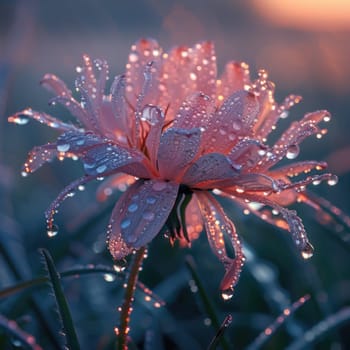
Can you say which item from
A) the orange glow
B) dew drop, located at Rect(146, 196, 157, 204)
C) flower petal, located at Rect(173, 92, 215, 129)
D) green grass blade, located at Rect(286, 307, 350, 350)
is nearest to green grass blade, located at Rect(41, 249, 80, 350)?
dew drop, located at Rect(146, 196, 157, 204)

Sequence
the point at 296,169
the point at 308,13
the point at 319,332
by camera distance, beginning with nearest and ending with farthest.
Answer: the point at 296,169 < the point at 319,332 < the point at 308,13

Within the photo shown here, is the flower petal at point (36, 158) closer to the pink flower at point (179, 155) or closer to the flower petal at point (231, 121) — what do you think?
the pink flower at point (179, 155)

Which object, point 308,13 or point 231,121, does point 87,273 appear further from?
point 308,13

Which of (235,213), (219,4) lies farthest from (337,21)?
(235,213)

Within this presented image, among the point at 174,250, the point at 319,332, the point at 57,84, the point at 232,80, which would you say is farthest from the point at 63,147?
the point at 174,250

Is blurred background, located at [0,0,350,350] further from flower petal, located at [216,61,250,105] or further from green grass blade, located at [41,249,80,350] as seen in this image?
flower petal, located at [216,61,250,105]

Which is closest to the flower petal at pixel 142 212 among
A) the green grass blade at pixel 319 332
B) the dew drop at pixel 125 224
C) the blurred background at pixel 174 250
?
the dew drop at pixel 125 224

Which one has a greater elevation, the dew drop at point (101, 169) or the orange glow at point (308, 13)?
the orange glow at point (308, 13)
